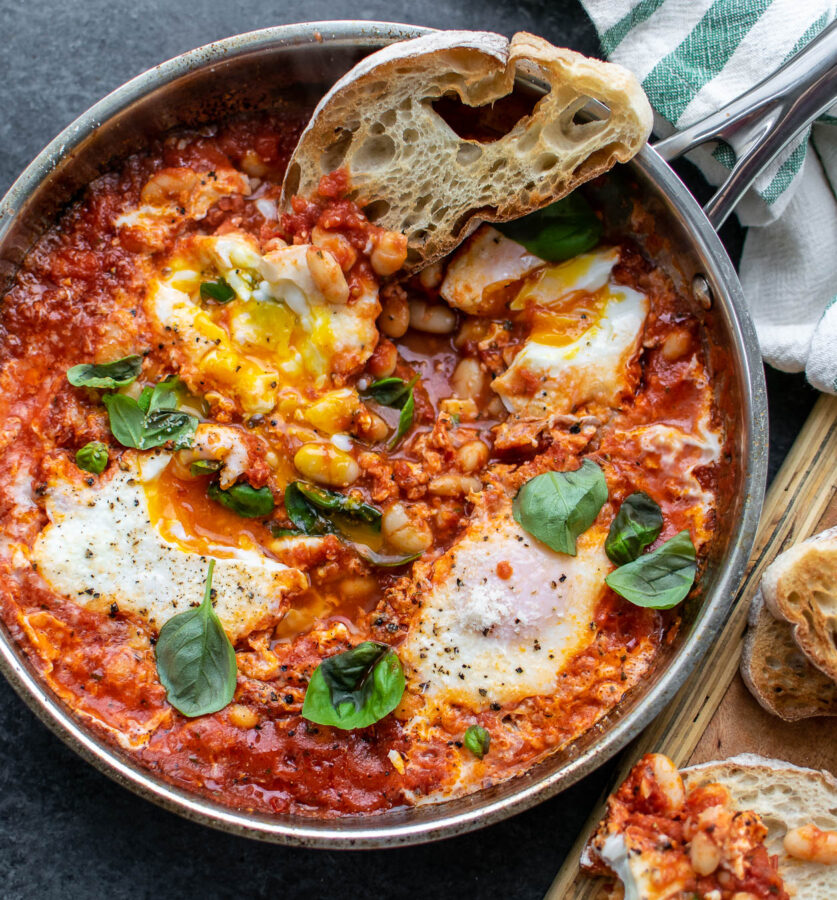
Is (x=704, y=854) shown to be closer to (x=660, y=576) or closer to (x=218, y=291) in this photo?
(x=660, y=576)

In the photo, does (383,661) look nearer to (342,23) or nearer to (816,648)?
(816,648)

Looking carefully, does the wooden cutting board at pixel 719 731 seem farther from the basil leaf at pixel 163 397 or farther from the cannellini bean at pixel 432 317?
the basil leaf at pixel 163 397

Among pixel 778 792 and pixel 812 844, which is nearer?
pixel 812 844

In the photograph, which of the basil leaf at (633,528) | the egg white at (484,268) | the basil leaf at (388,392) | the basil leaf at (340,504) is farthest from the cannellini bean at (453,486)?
the egg white at (484,268)

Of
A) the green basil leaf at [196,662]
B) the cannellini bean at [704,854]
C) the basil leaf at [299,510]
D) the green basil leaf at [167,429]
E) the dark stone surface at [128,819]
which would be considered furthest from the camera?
the dark stone surface at [128,819]

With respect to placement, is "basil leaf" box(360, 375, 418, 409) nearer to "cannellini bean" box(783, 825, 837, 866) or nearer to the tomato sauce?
the tomato sauce

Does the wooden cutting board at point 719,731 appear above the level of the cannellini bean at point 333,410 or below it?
below

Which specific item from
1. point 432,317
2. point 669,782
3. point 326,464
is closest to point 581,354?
point 432,317

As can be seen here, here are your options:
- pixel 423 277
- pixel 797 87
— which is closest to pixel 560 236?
pixel 423 277
